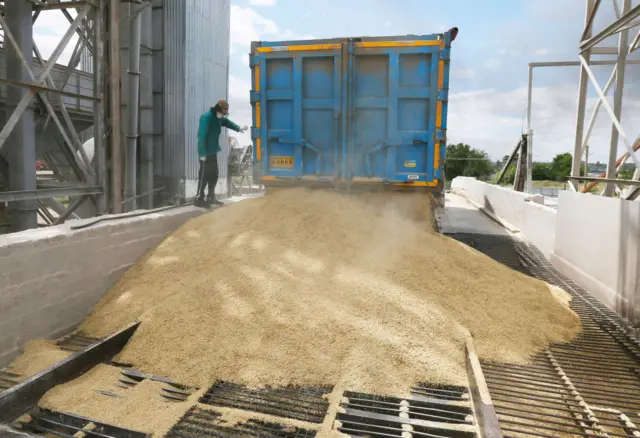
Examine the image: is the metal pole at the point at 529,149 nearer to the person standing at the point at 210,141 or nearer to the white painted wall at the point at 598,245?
the white painted wall at the point at 598,245

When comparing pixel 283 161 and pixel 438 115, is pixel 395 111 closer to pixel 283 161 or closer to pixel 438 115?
pixel 438 115

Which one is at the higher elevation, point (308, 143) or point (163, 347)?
point (308, 143)

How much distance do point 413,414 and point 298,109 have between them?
16.0 ft

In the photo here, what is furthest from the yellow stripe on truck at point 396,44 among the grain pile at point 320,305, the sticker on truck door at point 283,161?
the grain pile at point 320,305

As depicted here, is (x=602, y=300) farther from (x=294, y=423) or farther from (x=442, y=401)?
(x=294, y=423)

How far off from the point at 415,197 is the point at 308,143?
1829 millimetres

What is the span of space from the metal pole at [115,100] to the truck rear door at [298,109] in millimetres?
2855

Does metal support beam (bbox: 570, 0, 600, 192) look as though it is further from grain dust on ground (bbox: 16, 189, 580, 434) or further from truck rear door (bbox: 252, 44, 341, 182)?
truck rear door (bbox: 252, 44, 341, 182)

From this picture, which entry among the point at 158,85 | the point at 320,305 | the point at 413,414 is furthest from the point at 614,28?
the point at 158,85

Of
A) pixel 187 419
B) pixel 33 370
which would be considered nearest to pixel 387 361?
pixel 187 419

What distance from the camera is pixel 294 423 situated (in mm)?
2922

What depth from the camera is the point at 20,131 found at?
8.06 meters

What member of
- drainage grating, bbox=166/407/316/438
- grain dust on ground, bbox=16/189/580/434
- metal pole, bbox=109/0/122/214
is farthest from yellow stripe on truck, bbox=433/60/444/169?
metal pole, bbox=109/0/122/214

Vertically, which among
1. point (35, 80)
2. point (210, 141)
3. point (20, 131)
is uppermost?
point (35, 80)
